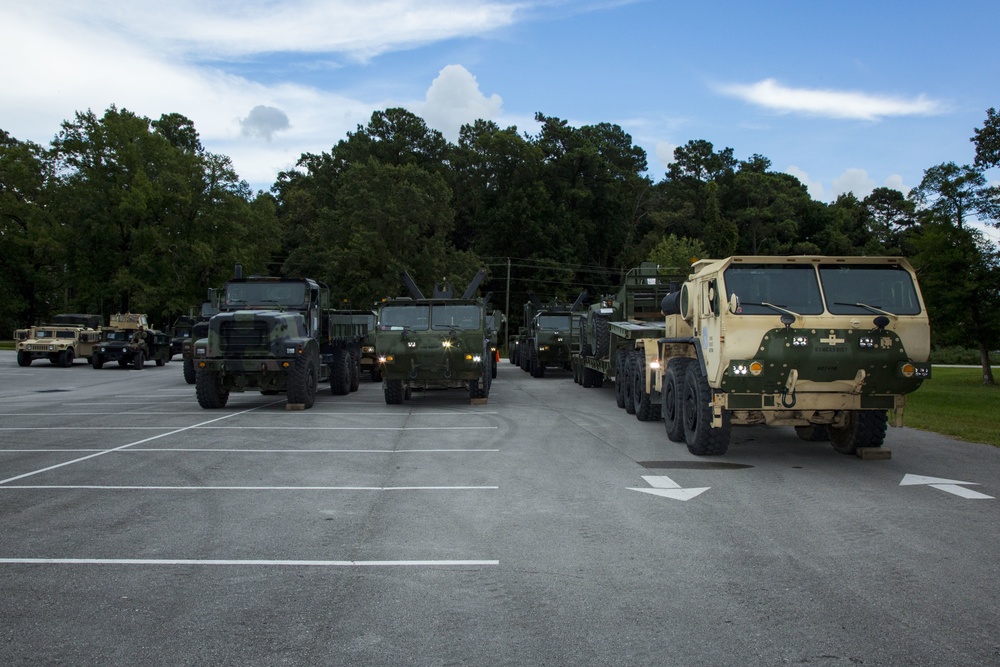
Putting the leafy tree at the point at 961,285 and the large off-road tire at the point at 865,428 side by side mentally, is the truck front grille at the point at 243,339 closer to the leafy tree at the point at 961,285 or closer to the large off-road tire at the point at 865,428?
the large off-road tire at the point at 865,428

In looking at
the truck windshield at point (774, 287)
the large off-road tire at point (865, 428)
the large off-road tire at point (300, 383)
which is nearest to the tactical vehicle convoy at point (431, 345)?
the large off-road tire at point (300, 383)

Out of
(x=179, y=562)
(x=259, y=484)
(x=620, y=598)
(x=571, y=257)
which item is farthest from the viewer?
(x=571, y=257)

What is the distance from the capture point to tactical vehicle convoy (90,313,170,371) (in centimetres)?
3441

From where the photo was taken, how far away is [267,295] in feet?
64.3

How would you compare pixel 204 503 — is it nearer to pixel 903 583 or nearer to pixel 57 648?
pixel 57 648

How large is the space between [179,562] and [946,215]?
2844 centimetres

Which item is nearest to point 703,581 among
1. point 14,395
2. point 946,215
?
point 14,395

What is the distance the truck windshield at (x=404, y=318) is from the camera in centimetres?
1838

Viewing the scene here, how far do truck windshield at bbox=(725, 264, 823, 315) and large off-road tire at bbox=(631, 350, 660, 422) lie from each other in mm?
4538

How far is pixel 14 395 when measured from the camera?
21328 mm

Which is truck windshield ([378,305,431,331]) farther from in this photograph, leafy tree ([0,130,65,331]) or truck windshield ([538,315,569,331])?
leafy tree ([0,130,65,331])

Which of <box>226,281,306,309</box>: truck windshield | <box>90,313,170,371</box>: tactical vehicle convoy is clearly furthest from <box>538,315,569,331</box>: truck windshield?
<box>90,313,170,371</box>: tactical vehicle convoy

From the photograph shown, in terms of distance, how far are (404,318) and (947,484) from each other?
462 inches

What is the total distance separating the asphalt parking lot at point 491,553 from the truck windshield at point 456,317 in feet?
20.7
